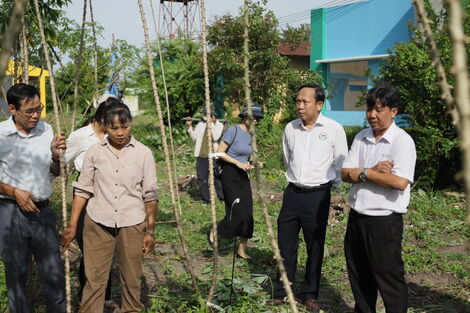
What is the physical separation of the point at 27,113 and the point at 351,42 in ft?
54.5

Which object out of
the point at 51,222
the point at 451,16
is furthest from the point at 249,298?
the point at 451,16

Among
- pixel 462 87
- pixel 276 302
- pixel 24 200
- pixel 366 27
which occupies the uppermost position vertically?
pixel 366 27

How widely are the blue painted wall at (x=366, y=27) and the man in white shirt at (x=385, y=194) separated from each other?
43.9 feet

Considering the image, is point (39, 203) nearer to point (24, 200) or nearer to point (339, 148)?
point (24, 200)

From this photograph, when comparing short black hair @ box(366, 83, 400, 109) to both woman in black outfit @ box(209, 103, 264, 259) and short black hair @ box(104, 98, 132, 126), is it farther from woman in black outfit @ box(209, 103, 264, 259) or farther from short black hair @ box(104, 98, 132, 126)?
woman in black outfit @ box(209, 103, 264, 259)

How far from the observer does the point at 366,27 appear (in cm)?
1761

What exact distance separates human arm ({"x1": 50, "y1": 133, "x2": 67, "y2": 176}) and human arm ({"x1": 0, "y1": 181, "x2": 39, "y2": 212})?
236 millimetres

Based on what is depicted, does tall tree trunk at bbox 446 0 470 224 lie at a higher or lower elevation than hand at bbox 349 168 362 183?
higher

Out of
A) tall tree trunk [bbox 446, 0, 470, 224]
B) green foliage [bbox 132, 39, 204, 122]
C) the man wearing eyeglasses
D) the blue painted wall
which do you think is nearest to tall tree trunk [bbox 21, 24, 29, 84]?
the man wearing eyeglasses

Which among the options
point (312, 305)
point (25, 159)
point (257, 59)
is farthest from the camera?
point (257, 59)

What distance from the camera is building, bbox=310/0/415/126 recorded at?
16.6 metres

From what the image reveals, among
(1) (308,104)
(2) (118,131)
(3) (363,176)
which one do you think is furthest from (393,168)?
(2) (118,131)

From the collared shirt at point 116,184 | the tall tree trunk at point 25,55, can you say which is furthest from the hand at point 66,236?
the tall tree trunk at point 25,55

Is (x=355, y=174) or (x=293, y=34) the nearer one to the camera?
(x=355, y=174)
